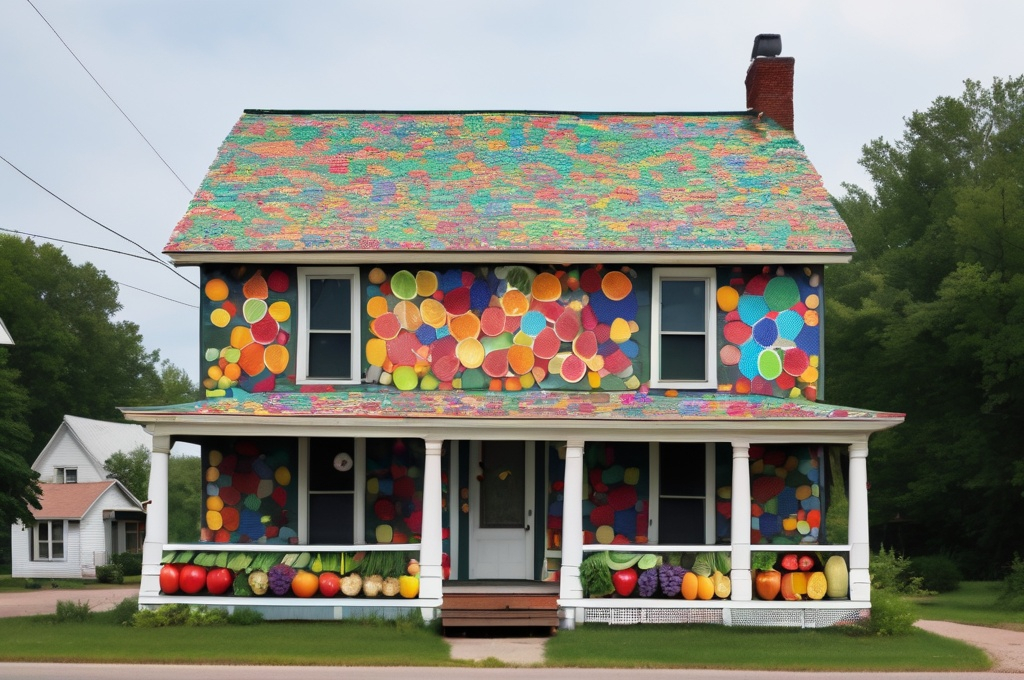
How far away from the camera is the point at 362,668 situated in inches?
563

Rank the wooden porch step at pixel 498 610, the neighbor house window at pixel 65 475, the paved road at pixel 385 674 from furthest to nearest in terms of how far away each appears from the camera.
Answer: the neighbor house window at pixel 65 475
the wooden porch step at pixel 498 610
the paved road at pixel 385 674

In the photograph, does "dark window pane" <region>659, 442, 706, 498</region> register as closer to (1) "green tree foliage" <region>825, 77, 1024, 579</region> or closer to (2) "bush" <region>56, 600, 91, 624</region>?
(2) "bush" <region>56, 600, 91, 624</region>

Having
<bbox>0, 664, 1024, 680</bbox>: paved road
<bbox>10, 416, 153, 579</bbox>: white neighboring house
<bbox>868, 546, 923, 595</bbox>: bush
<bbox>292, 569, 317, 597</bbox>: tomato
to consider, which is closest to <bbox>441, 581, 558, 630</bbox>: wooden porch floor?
<bbox>292, 569, 317, 597</bbox>: tomato

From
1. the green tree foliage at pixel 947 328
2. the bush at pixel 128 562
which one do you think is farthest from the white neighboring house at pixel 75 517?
the green tree foliage at pixel 947 328

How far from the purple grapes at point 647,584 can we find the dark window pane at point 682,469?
186 cm

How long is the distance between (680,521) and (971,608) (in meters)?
9.72

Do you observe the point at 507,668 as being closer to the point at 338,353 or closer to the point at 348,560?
the point at 348,560

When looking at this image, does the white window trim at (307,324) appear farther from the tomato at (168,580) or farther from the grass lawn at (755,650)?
the grass lawn at (755,650)

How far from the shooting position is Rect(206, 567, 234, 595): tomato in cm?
1806

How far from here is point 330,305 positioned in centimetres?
1984

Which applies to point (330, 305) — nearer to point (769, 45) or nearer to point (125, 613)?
point (125, 613)

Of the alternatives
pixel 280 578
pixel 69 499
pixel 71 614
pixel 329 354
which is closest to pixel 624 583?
pixel 280 578

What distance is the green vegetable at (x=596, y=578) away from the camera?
17859 millimetres

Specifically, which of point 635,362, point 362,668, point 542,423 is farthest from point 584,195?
point 362,668
